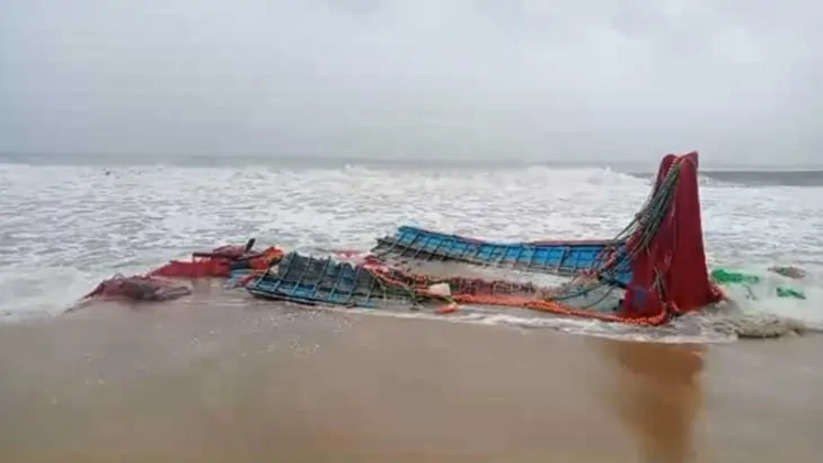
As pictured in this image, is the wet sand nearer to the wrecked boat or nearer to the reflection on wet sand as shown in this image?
the reflection on wet sand

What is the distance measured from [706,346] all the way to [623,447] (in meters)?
2.67

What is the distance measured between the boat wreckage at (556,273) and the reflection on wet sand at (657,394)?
95 centimetres

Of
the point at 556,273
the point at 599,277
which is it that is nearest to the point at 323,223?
the point at 556,273

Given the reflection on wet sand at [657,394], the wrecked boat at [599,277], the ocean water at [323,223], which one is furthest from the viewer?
the ocean water at [323,223]

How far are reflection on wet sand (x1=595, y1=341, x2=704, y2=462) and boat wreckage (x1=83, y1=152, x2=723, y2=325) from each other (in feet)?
Result: 3.13

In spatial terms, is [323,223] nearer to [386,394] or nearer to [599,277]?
[599,277]

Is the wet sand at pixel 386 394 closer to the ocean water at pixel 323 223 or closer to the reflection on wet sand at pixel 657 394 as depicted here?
the reflection on wet sand at pixel 657 394

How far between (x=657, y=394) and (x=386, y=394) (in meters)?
A: 2.02

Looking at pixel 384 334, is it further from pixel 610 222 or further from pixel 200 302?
pixel 610 222

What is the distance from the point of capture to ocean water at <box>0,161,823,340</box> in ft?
27.0

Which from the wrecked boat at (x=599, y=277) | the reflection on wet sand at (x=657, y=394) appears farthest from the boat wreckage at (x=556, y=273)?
the reflection on wet sand at (x=657, y=394)

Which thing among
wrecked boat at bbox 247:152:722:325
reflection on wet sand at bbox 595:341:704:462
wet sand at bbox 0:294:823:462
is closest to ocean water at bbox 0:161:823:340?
wrecked boat at bbox 247:152:722:325

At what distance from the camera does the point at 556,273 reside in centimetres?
961

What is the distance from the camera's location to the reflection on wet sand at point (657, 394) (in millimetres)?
4027
